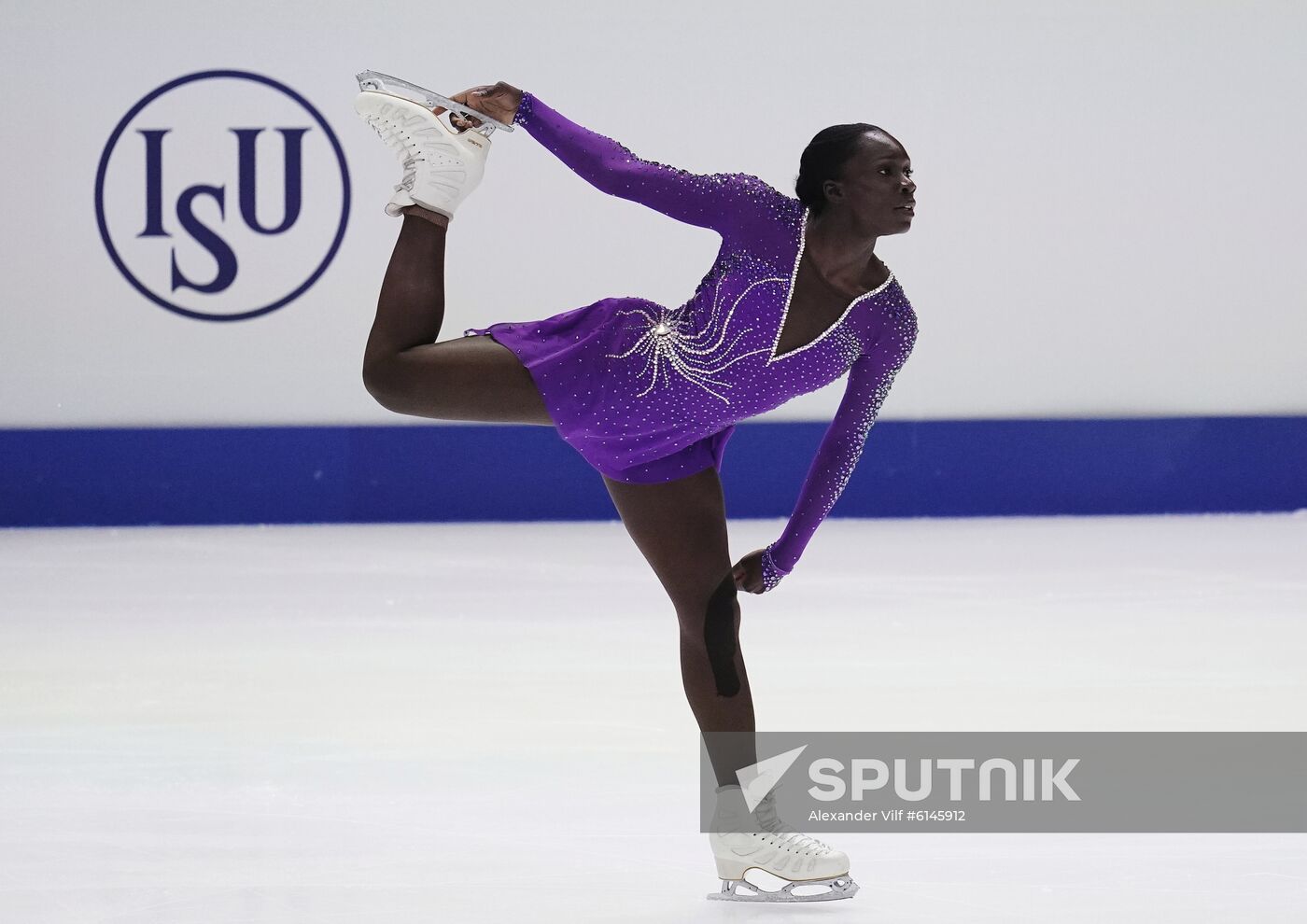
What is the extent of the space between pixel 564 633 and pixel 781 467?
10.8ft

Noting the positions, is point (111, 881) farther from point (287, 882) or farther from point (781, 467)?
point (781, 467)

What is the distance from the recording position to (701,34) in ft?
24.9

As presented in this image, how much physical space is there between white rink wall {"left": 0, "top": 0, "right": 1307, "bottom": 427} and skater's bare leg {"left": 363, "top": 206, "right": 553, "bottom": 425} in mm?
5118

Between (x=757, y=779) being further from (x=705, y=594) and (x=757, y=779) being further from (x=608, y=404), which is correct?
(x=608, y=404)

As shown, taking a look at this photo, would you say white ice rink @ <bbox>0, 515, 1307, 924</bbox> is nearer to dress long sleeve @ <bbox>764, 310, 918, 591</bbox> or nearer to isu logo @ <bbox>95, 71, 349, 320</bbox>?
dress long sleeve @ <bbox>764, 310, 918, 591</bbox>

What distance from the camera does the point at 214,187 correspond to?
7.50 m

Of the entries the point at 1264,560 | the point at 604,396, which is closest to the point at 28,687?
the point at 604,396

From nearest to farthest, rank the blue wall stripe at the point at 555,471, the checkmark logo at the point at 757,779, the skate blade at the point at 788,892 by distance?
the skate blade at the point at 788,892 < the checkmark logo at the point at 757,779 < the blue wall stripe at the point at 555,471

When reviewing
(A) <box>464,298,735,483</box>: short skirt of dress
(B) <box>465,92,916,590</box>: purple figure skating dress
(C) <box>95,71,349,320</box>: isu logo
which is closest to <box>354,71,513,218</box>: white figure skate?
(B) <box>465,92,916,590</box>: purple figure skating dress

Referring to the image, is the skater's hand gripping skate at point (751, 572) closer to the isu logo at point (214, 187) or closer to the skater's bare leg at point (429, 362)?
A: the skater's bare leg at point (429, 362)

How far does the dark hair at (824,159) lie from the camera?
234cm

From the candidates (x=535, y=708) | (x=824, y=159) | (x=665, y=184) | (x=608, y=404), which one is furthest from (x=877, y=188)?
(x=535, y=708)

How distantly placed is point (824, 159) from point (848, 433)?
1.36 feet

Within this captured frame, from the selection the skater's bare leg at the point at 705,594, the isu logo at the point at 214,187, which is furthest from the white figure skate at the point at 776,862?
the isu logo at the point at 214,187
